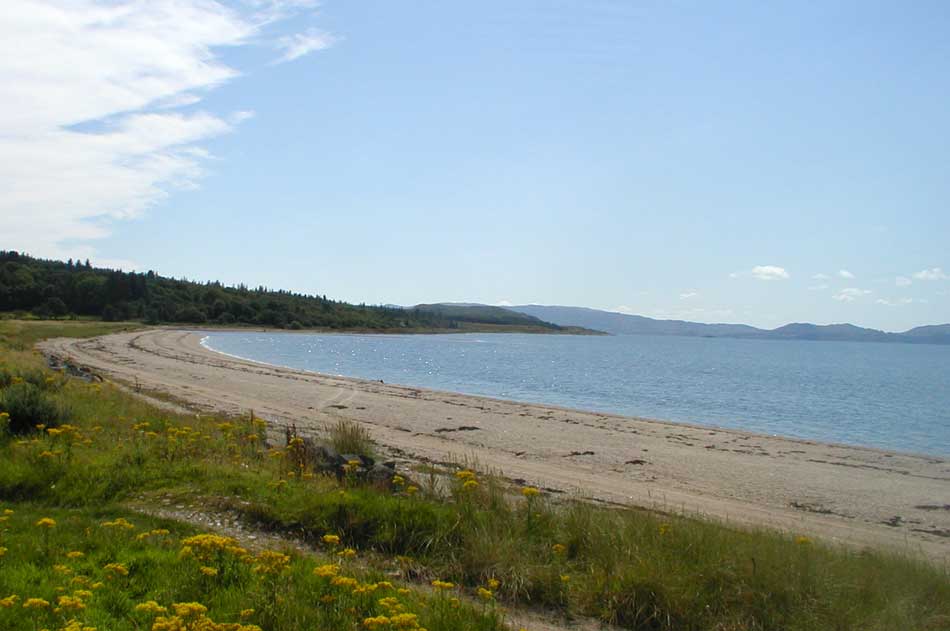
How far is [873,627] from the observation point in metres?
5.77

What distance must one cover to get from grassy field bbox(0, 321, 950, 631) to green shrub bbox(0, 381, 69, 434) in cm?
223

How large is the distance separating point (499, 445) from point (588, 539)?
1450 cm

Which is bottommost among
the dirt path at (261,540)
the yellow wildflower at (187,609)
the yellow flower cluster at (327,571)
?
the dirt path at (261,540)

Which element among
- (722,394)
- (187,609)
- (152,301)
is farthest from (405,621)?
(152,301)

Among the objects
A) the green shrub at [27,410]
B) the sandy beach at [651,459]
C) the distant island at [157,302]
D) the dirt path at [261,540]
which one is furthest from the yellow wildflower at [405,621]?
the distant island at [157,302]

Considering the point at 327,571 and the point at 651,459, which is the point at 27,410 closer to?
the point at 327,571

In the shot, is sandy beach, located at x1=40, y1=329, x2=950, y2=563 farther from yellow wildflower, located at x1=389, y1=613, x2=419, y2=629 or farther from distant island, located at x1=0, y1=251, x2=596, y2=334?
distant island, located at x1=0, y1=251, x2=596, y2=334

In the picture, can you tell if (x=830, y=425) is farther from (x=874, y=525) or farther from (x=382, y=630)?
(x=382, y=630)

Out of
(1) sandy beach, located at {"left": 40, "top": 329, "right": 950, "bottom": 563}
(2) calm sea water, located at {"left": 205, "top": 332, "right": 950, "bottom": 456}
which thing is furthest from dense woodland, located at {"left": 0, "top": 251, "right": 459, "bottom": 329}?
(1) sandy beach, located at {"left": 40, "top": 329, "right": 950, "bottom": 563}

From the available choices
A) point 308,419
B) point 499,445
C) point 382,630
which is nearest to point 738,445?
point 499,445

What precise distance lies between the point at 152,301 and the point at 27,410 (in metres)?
125

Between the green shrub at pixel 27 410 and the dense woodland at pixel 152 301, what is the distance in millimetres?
103264

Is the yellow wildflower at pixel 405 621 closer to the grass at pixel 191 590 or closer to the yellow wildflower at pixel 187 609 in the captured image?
the grass at pixel 191 590

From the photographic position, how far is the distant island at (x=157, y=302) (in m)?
105
